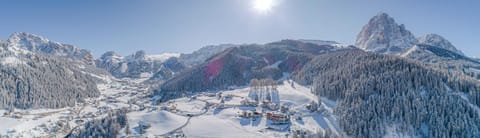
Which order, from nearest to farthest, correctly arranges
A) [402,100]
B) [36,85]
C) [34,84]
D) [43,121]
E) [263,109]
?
[402,100]
[263,109]
[43,121]
[34,84]
[36,85]

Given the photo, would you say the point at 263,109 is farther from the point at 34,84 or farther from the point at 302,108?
the point at 34,84

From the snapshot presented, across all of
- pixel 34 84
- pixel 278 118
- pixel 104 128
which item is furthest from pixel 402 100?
pixel 34 84

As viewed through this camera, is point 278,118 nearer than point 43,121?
Yes

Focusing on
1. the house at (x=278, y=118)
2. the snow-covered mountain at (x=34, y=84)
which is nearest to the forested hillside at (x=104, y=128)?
the house at (x=278, y=118)

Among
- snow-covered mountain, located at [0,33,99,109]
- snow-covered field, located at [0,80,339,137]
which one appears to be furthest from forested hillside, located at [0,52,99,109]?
snow-covered field, located at [0,80,339,137]

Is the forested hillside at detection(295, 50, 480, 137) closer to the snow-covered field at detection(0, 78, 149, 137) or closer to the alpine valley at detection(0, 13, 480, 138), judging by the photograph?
the alpine valley at detection(0, 13, 480, 138)

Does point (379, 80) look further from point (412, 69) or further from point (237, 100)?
point (237, 100)

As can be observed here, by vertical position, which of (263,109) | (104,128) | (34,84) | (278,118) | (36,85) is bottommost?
Answer: (104,128)

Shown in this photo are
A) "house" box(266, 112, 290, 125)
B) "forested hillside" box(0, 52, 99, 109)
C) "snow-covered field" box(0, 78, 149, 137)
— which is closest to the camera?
"house" box(266, 112, 290, 125)

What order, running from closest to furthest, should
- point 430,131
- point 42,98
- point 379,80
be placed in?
point 430,131, point 379,80, point 42,98

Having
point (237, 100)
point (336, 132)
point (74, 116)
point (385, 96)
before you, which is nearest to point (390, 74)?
point (385, 96)

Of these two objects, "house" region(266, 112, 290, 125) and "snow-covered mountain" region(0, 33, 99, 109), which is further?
"snow-covered mountain" region(0, 33, 99, 109)
